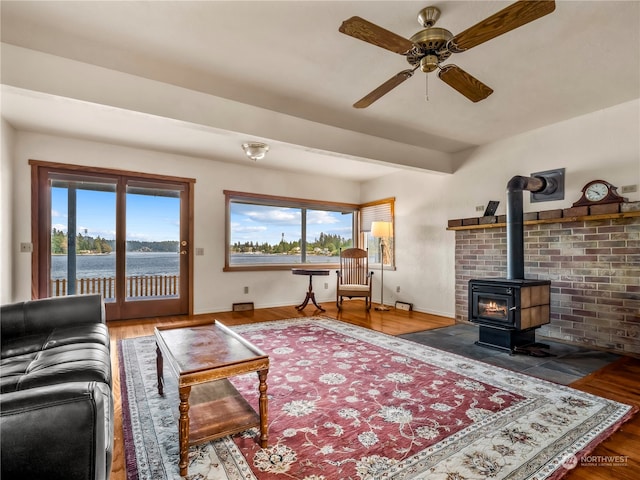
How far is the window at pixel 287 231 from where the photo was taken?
560cm

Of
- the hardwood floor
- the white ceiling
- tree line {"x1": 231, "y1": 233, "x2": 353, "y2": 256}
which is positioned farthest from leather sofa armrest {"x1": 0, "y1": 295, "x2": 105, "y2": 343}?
tree line {"x1": 231, "y1": 233, "x2": 353, "y2": 256}

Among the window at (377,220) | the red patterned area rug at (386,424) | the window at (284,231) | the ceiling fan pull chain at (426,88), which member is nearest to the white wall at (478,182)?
the window at (377,220)

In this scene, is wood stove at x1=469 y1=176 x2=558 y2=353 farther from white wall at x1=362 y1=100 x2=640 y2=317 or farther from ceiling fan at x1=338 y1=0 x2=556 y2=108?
ceiling fan at x1=338 y1=0 x2=556 y2=108

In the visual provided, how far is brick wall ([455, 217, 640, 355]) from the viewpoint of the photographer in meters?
3.21

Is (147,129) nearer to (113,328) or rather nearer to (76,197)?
(76,197)

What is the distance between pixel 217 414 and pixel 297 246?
14.6 feet

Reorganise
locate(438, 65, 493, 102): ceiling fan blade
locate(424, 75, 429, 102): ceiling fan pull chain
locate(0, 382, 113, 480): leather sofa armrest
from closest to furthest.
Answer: locate(0, 382, 113, 480): leather sofa armrest → locate(438, 65, 493, 102): ceiling fan blade → locate(424, 75, 429, 102): ceiling fan pull chain

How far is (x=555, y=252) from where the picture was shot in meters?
A: 3.76

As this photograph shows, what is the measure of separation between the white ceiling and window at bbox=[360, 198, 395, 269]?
2.29 metres

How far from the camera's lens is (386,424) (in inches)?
75.7

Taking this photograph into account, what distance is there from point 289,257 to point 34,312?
13.3ft

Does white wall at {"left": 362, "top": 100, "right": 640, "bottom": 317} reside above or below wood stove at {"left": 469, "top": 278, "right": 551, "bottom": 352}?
above

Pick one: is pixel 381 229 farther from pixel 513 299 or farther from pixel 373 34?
pixel 373 34

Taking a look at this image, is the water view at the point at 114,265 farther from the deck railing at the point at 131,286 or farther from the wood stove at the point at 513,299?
the wood stove at the point at 513,299
